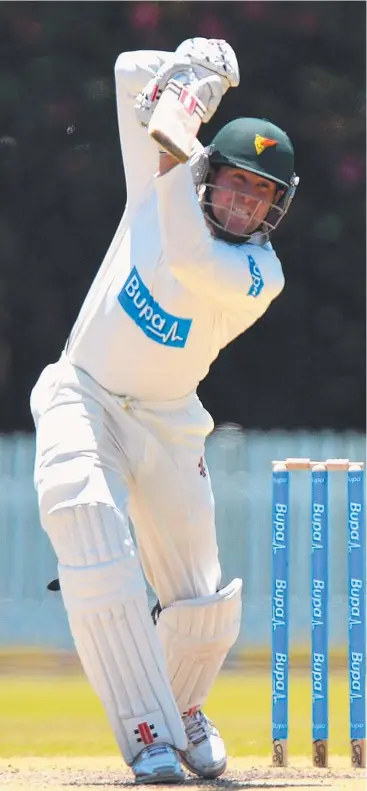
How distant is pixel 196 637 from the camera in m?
4.95

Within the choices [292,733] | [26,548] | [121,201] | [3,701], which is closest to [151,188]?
[292,733]

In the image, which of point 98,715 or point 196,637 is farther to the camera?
point 98,715

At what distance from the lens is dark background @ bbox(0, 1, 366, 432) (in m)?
11.4

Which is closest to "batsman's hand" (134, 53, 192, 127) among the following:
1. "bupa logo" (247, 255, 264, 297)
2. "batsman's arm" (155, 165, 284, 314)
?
"batsman's arm" (155, 165, 284, 314)

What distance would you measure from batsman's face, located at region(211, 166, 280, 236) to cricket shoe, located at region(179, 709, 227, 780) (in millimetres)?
1215

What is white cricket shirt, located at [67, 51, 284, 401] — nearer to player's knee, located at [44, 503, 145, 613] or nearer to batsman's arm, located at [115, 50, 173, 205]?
batsman's arm, located at [115, 50, 173, 205]

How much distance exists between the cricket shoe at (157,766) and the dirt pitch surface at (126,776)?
3 cm

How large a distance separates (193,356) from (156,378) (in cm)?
10

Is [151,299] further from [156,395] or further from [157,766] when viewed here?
[157,766]

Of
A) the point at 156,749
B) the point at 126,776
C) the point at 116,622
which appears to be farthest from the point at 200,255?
the point at 126,776

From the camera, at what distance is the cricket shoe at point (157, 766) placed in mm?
4590

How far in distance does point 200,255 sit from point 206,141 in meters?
6.94

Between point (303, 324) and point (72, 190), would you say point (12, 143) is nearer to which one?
point (72, 190)

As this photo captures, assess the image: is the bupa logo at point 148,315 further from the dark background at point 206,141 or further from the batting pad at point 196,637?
the dark background at point 206,141
